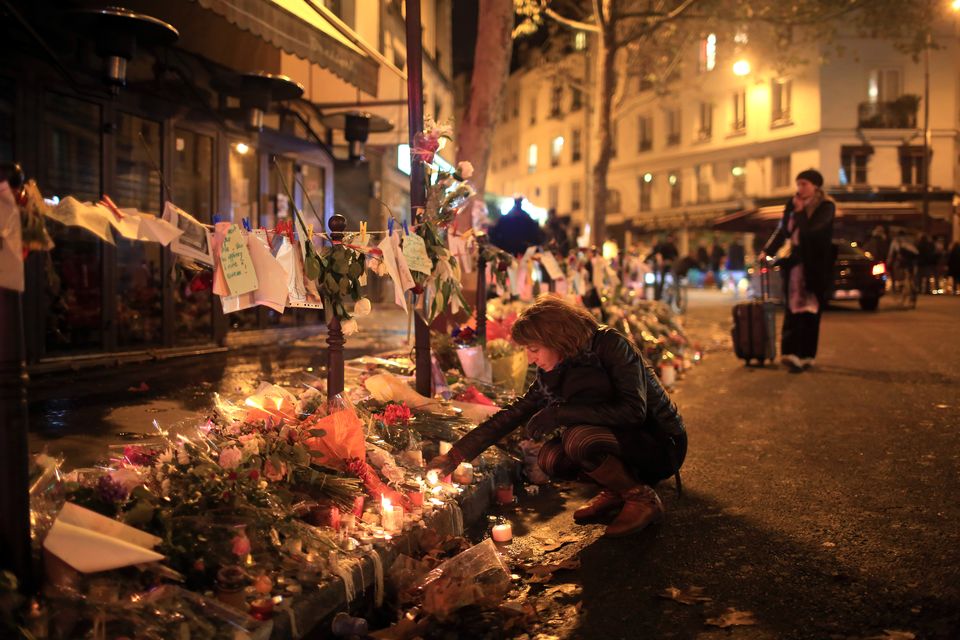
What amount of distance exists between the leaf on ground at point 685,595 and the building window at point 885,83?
40321 millimetres

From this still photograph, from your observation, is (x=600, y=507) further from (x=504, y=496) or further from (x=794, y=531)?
(x=794, y=531)

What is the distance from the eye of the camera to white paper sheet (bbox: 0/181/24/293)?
7.61 feet

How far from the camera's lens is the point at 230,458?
3199 mm

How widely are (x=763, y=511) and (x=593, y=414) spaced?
121 cm

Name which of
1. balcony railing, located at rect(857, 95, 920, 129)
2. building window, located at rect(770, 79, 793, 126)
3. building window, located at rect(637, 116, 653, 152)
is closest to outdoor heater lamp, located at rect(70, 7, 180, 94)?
Answer: building window, located at rect(770, 79, 793, 126)

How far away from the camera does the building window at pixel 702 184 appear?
43.3m

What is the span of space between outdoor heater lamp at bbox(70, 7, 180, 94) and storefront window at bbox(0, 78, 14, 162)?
34.0 inches

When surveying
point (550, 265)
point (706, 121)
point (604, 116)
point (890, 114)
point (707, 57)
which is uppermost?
point (707, 57)

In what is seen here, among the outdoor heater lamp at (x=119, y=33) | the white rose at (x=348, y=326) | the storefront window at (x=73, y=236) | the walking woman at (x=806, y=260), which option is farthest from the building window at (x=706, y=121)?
the white rose at (x=348, y=326)

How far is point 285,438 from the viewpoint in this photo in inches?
142

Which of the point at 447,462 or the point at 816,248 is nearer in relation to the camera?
the point at 447,462

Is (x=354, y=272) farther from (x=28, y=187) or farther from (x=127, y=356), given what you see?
(x=127, y=356)

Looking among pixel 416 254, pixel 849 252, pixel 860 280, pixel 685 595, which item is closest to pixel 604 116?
pixel 849 252

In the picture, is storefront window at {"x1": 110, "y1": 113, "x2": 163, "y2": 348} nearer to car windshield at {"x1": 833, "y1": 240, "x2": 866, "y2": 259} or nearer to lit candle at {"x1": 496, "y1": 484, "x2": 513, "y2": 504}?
lit candle at {"x1": 496, "y1": 484, "x2": 513, "y2": 504}
